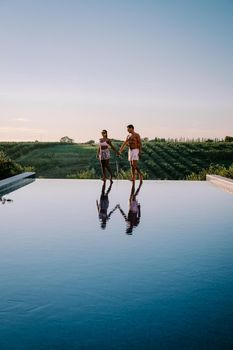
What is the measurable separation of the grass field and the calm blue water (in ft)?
94.8

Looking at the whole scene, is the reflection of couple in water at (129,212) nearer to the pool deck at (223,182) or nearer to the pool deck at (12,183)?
the pool deck at (12,183)

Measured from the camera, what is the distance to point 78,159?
50781 millimetres

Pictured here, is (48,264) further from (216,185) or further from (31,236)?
(216,185)

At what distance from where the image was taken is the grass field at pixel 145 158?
1631 inches

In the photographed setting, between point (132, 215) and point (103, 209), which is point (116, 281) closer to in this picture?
point (132, 215)

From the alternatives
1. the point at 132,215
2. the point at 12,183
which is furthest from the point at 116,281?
the point at 12,183

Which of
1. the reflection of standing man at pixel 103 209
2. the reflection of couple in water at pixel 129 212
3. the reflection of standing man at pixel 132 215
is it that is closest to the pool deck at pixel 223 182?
the reflection of couple in water at pixel 129 212

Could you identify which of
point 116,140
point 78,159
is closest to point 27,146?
point 116,140

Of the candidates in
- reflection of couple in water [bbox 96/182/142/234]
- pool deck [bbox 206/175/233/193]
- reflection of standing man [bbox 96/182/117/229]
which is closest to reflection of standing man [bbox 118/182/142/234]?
reflection of couple in water [bbox 96/182/142/234]

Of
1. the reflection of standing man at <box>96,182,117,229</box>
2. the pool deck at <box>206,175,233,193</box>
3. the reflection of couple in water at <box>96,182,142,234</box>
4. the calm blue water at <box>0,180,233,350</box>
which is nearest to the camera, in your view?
the calm blue water at <box>0,180,233,350</box>

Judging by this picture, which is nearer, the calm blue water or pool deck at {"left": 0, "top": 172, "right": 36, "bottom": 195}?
the calm blue water

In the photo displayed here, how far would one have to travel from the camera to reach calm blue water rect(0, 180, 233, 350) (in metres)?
3.44

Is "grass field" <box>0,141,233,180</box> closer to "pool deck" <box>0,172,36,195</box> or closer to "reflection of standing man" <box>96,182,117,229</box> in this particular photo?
"pool deck" <box>0,172,36,195</box>

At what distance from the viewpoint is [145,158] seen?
45.8 meters
